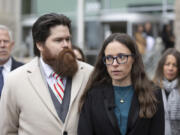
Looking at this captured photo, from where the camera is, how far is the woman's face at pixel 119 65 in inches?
99.8

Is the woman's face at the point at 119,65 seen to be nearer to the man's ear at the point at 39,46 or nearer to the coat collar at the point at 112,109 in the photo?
the coat collar at the point at 112,109

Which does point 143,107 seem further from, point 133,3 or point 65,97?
point 133,3

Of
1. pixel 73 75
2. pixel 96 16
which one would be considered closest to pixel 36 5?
pixel 96 16

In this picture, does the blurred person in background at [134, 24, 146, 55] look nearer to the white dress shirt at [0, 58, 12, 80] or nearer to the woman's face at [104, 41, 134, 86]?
the white dress shirt at [0, 58, 12, 80]

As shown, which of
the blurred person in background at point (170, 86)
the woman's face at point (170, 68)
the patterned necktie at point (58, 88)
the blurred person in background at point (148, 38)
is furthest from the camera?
the blurred person in background at point (148, 38)

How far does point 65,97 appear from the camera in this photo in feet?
9.35

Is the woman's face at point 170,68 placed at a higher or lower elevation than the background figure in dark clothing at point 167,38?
lower

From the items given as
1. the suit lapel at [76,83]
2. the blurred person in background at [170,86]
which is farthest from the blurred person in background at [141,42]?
the suit lapel at [76,83]

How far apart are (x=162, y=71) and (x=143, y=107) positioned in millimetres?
1997

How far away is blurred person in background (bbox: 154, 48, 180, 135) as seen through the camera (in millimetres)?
3906

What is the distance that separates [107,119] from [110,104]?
129mm

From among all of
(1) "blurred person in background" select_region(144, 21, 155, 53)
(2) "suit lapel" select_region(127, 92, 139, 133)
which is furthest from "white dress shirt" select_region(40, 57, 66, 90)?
(1) "blurred person in background" select_region(144, 21, 155, 53)

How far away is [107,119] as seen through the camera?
98.5 inches

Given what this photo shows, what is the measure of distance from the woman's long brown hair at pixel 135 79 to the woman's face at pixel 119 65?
1.8 inches
